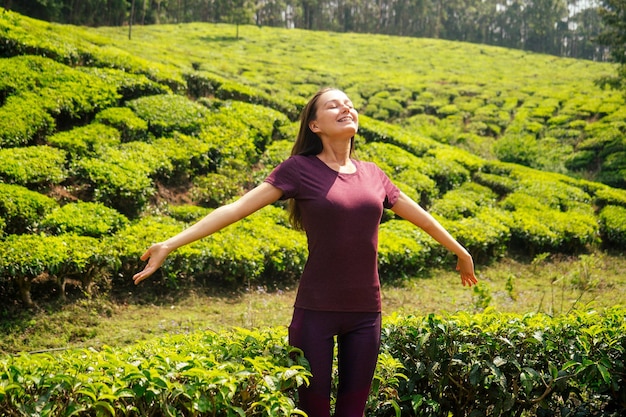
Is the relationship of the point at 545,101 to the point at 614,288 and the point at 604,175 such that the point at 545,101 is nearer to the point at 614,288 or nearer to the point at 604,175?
the point at 604,175

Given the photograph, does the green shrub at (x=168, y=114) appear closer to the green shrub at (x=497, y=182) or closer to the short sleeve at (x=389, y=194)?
the green shrub at (x=497, y=182)

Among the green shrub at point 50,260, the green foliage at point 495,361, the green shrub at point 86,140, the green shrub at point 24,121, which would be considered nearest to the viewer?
the green foliage at point 495,361

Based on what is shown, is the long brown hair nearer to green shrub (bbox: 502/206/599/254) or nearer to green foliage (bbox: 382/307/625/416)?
green foliage (bbox: 382/307/625/416)

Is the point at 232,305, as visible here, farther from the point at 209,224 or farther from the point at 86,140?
the point at 209,224

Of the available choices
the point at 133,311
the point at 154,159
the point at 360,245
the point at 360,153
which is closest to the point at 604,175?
the point at 360,153

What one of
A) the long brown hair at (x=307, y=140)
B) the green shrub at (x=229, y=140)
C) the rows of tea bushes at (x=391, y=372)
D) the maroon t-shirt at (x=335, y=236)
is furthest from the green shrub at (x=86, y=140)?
the maroon t-shirt at (x=335, y=236)

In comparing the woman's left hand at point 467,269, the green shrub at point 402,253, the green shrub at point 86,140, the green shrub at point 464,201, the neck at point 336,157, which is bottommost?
the green shrub at point 402,253

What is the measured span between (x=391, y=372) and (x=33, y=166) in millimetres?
6687

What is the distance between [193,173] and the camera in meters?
9.89

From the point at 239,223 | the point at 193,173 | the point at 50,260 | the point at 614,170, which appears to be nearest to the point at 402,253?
the point at 239,223

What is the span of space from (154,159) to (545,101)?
17.8 m

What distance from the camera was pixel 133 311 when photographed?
6.46 metres

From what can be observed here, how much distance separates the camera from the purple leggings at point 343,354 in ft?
7.77

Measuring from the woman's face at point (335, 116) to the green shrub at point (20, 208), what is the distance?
552 cm
